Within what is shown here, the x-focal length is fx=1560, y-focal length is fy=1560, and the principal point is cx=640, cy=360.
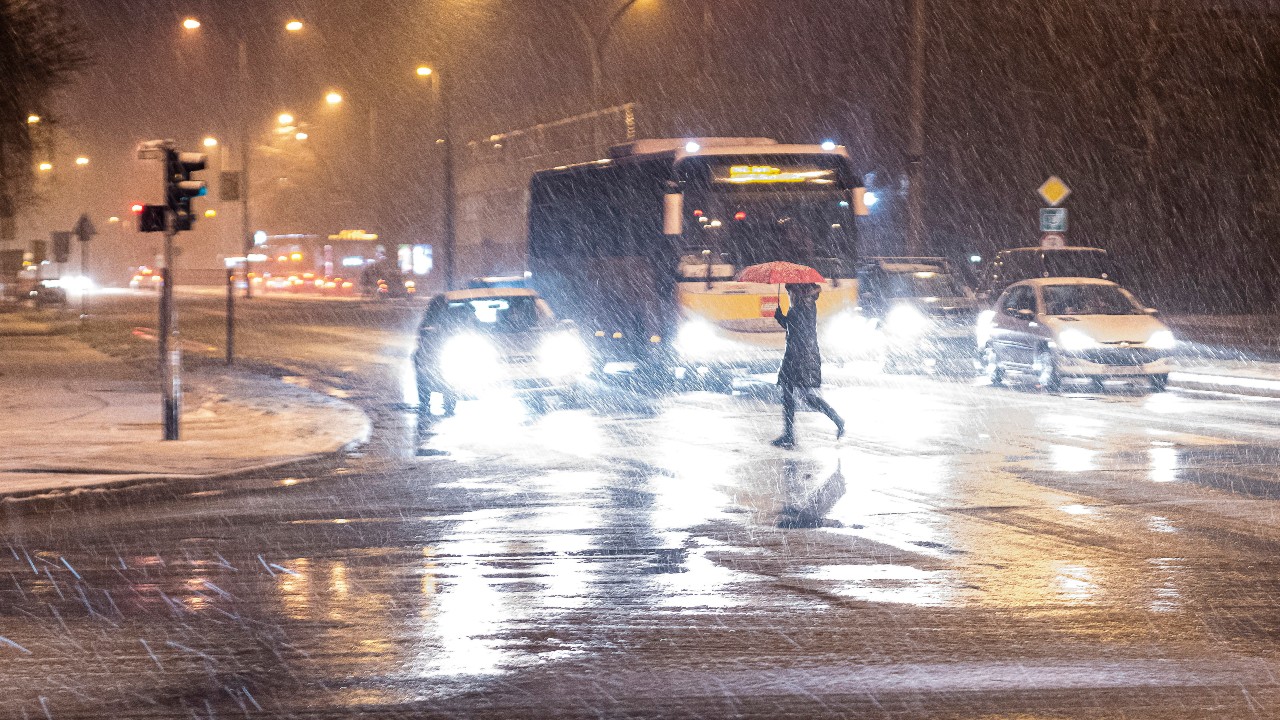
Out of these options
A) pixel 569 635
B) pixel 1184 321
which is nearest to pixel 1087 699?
pixel 569 635

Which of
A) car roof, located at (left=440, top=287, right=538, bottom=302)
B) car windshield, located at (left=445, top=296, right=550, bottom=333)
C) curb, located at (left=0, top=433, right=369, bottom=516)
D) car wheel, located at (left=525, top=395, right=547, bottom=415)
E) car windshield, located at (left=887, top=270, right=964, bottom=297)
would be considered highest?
car windshield, located at (left=887, top=270, right=964, bottom=297)

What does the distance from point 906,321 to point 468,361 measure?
35.1 feet

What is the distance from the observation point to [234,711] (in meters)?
5.91

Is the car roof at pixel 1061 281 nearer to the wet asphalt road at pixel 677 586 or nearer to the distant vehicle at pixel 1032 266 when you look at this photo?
the distant vehicle at pixel 1032 266

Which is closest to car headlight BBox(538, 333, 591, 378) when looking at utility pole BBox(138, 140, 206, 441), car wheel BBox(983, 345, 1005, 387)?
utility pole BBox(138, 140, 206, 441)

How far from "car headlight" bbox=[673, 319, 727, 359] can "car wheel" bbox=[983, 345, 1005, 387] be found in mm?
4523

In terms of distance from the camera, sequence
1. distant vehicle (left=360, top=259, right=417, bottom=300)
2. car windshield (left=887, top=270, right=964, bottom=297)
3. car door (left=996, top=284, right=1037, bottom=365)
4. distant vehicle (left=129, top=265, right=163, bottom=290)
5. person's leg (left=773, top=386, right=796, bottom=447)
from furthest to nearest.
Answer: distant vehicle (left=129, top=265, right=163, bottom=290), distant vehicle (left=360, top=259, right=417, bottom=300), car windshield (left=887, top=270, right=964, bottom=297), car door (left=996, top=284, right=1037, bottom=365), person's leg (left=773, top=386, right=796, bottom=447)

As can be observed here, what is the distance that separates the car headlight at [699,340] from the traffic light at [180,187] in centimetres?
813

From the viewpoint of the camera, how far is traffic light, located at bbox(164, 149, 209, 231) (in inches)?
639

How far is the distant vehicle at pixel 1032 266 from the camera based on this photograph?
31.7 metres

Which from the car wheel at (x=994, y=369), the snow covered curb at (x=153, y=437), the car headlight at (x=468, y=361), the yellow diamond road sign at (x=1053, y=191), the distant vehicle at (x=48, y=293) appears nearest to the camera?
the snow covered curb at (x=153, y=437)

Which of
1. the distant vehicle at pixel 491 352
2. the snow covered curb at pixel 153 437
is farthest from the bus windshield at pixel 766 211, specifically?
the snow covered curb at pixel 153 437

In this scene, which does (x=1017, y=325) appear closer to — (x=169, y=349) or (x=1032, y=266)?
(x=1032, y=266)

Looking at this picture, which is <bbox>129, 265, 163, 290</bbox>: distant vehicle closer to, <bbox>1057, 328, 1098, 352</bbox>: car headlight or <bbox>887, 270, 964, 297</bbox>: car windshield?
<bbox>887, 270, 964, 297</bbox>: car windshield
